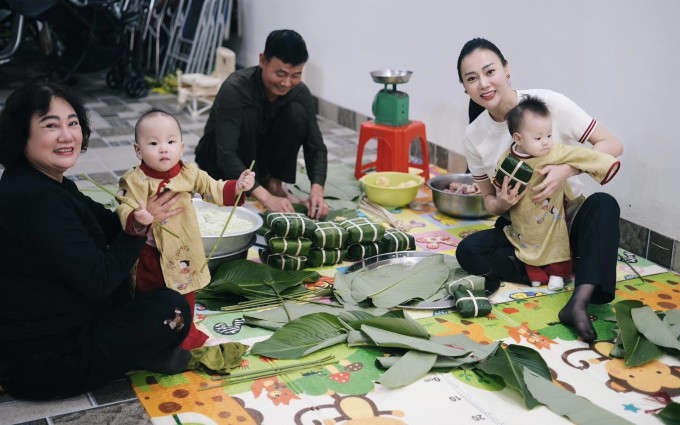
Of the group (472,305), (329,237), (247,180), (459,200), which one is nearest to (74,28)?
(459,200)

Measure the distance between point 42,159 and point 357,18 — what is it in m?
3.53

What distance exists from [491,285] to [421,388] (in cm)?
79

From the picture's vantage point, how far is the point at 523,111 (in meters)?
2.78

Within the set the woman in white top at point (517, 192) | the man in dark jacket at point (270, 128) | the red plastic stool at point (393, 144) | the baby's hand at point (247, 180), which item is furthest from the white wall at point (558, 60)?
the baby's hand at point (247, 180)

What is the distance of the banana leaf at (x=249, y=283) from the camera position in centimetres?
285

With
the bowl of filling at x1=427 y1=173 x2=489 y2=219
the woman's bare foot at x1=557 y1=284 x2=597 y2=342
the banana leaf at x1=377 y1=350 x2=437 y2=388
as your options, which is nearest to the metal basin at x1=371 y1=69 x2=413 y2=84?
the bowl of filling at x1=427 y1=173 x2=489 y2=219

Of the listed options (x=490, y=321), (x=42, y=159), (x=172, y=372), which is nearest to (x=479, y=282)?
(x=490, y=321)

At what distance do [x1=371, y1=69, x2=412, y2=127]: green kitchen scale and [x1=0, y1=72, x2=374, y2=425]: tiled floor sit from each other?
1.71 feet

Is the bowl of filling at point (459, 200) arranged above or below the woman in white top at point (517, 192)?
below

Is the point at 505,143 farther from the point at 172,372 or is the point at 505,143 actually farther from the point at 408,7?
the point at 408,7

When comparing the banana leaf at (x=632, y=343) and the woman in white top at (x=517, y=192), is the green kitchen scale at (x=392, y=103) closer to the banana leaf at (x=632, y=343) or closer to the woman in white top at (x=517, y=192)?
the woman in white top at (x=517, y=192)

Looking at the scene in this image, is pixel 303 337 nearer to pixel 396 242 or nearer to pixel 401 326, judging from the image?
pixel 401 326

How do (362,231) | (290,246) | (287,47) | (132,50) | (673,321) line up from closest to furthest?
(673,321)
(290,246)
(362,231)
(287,47)
(132,50)

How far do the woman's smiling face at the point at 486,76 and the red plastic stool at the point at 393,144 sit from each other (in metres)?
1.24
